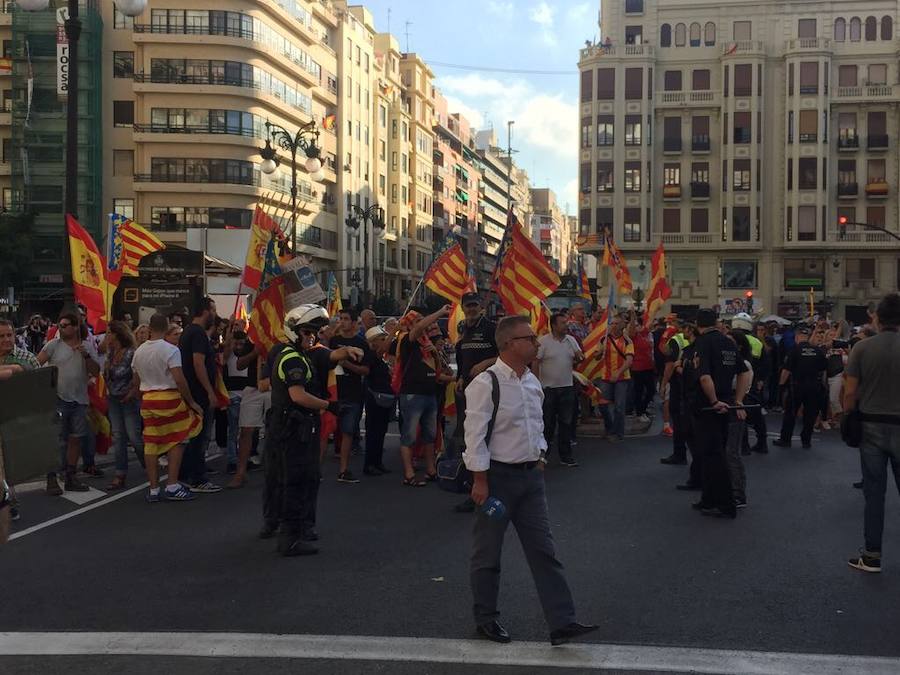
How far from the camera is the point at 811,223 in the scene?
59.2 meters

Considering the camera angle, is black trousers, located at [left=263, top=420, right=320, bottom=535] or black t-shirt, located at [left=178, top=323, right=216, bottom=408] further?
black t-shirt, located at [left=178, top=323, right=216, bottom=408]

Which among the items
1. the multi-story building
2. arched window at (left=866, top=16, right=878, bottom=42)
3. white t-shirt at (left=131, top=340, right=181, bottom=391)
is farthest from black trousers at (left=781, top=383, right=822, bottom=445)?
arched window at (left=866, top=16, right=878, bottom=42)

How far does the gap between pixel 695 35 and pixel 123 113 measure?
35.8 meters

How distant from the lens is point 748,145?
60125 millimetres

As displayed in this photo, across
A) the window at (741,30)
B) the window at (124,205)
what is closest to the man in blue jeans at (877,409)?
the window at (124,205)

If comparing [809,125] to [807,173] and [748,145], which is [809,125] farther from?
[748,145]

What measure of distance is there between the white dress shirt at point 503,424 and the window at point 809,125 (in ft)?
196

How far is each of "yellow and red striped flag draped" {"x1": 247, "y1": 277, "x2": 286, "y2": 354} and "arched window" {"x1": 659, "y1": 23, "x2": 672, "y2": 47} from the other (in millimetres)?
56835

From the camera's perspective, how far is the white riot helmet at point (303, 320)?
23.3ft

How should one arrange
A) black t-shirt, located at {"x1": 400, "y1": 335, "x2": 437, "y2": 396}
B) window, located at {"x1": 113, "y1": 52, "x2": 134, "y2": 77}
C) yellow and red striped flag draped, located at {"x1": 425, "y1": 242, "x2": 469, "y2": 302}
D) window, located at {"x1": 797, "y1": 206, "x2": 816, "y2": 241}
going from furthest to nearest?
window, located at {"x1": 797, "y1": 206, "x2": 816, "y2": 241}, window, located at {"x1": 113, "y1": 52, "x2": 134, "y2": 77}, yellow and red striped flag draped, located at {"x1": 425, "y1": 242, "x2": 469, "y2": 302}, black t-shirt, located at {"x1": 400, "y1": 335, "x2": 437, "y2": 396}

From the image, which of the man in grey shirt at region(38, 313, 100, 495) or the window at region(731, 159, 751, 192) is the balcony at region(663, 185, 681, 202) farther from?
the man in grey shirt at region(38, 313, 100, 495)

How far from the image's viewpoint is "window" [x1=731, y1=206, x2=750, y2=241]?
6025 centimetres

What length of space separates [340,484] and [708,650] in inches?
223

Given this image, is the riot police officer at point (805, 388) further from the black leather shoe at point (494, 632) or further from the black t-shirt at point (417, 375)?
the black leather shoe at point (494, 632)
